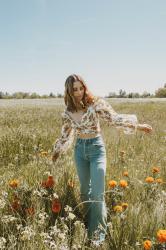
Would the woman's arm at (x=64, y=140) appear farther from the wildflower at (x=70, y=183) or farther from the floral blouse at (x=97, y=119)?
the wildflower at (x=70, y=183)

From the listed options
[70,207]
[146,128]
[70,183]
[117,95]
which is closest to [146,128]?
[146,128]

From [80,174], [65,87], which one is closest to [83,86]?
[65,87]

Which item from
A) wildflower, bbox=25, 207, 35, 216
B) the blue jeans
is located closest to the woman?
the blue jeans

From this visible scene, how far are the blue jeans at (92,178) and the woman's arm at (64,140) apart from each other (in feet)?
1.13

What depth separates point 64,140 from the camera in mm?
4191

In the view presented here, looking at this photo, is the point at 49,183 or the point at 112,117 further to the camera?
the point at 112,117

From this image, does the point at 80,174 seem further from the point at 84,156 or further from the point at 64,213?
the point at 64,213

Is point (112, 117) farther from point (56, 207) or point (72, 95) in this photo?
point (56, 207)

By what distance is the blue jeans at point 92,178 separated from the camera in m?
3.37

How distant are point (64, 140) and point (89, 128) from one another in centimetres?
51

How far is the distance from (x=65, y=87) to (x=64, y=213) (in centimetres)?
128

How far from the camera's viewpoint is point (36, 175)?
157 inches

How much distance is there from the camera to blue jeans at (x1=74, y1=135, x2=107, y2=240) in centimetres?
337

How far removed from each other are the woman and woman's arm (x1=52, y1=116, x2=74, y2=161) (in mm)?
13
